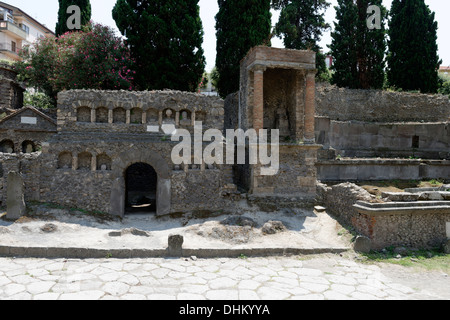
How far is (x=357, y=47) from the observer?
74.7 feet

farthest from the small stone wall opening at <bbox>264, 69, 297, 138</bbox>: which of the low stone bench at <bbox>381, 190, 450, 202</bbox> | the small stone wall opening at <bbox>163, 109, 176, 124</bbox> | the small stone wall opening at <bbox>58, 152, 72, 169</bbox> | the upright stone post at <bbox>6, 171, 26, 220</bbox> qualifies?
the upright stone post at <bbox>6, 171, 26, 220</bbox>

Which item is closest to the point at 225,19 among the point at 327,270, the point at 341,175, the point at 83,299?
the point at 341,175

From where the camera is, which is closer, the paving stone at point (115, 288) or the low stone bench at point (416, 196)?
the paving stone at point (115, 288)

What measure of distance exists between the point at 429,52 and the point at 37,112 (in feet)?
84.5

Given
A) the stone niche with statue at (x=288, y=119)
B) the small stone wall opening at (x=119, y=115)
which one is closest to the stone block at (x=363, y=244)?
the stone niche with statue at (x=288, y=119)

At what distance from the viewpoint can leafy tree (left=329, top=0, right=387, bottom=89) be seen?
2270 centimetres

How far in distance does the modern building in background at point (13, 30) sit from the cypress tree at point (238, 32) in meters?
24.6

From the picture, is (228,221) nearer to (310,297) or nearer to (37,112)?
(310,297)

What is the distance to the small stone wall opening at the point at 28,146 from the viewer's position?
18.8 m

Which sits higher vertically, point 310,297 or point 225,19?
point 225,19

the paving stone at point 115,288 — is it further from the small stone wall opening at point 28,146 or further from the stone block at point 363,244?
the small stone wall opening at point 28,146

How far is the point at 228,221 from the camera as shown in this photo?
10.6m

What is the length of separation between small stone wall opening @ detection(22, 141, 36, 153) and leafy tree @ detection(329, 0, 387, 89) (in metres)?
20.2

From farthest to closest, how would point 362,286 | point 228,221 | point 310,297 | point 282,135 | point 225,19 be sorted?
1. point 225,19
2. point 282,135
3. point 228,221
4. point 362,286
5. point 310,297
